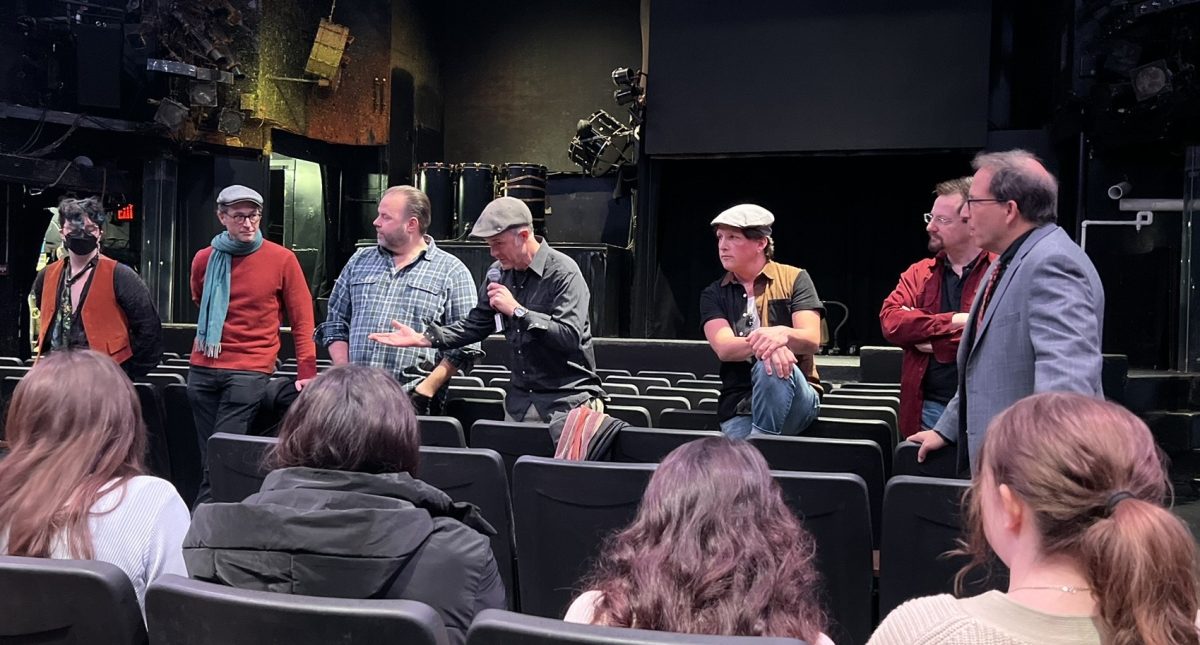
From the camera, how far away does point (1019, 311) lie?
2.55m

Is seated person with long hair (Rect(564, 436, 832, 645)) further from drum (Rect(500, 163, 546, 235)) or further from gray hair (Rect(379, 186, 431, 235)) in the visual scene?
drum (Rect(500, 163, 546, 235))

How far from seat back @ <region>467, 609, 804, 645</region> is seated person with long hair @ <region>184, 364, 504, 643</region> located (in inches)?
13.1

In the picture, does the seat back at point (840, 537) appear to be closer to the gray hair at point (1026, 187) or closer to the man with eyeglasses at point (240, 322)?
the gray hair at point (1026, 187)

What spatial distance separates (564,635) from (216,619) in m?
0.55

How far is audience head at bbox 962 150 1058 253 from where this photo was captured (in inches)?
104

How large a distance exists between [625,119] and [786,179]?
3098 millimetres

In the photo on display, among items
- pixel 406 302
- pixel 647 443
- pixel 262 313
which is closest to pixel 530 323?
pixel 647 443

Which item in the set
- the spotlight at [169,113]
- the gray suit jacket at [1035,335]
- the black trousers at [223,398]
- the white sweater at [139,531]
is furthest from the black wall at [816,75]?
the white sweater at [139,531]

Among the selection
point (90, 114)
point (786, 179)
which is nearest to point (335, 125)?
point (90, 114)

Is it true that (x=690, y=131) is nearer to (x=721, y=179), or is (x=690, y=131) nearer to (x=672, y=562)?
(x=721, y=179)

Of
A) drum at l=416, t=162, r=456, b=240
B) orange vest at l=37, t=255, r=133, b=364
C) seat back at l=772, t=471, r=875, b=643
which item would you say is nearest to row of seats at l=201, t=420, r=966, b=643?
seat back at l=772, t=471, r=875, b=643

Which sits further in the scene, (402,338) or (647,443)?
(402,338)

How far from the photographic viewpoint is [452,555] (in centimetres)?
169

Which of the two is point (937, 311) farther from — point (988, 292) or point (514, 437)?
point (514, 437)
